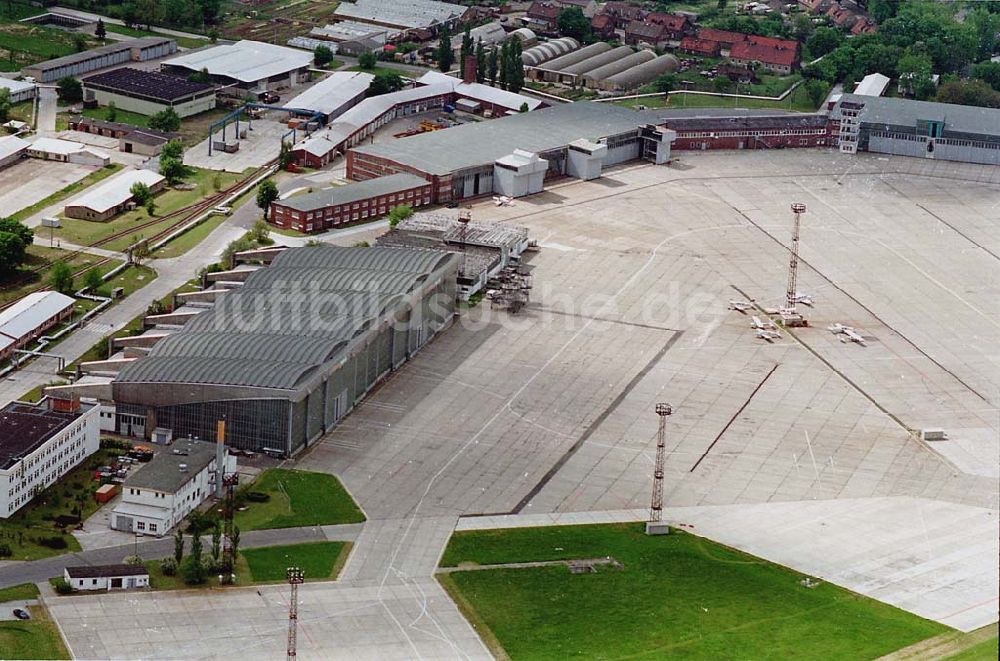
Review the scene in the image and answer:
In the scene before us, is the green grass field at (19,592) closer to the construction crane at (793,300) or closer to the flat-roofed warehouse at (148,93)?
the construction crane at (793,300)

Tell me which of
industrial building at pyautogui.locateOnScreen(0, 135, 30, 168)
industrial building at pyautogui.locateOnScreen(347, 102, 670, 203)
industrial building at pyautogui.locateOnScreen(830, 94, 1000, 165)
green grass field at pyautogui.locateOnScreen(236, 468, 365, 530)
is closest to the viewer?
green grass field at pyautogui.locateOnScreen(236, 468, 365, 530)

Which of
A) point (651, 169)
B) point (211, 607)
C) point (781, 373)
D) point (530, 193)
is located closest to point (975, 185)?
point (651, 169)

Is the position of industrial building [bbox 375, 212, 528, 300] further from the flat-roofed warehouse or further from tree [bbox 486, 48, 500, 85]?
tree [bbox 486, 48, 500, 85]

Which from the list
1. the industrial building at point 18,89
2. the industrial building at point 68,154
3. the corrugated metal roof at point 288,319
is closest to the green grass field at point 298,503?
the corrugated metal roof at point 288,319

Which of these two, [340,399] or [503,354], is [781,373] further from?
[340,399]

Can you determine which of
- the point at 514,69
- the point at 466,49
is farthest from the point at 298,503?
the point at 466,49

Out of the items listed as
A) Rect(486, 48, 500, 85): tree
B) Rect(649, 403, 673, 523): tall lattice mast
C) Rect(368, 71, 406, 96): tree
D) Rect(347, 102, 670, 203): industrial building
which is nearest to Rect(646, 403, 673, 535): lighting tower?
Rect(649, 403, 673, 523): tall lattice mast

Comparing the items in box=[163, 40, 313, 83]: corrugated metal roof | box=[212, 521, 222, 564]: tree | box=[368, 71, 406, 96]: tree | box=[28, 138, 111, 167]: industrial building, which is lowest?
box=[212, 521, 222, 564]: tree

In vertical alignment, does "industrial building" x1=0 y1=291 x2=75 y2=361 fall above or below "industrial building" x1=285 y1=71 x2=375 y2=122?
below
